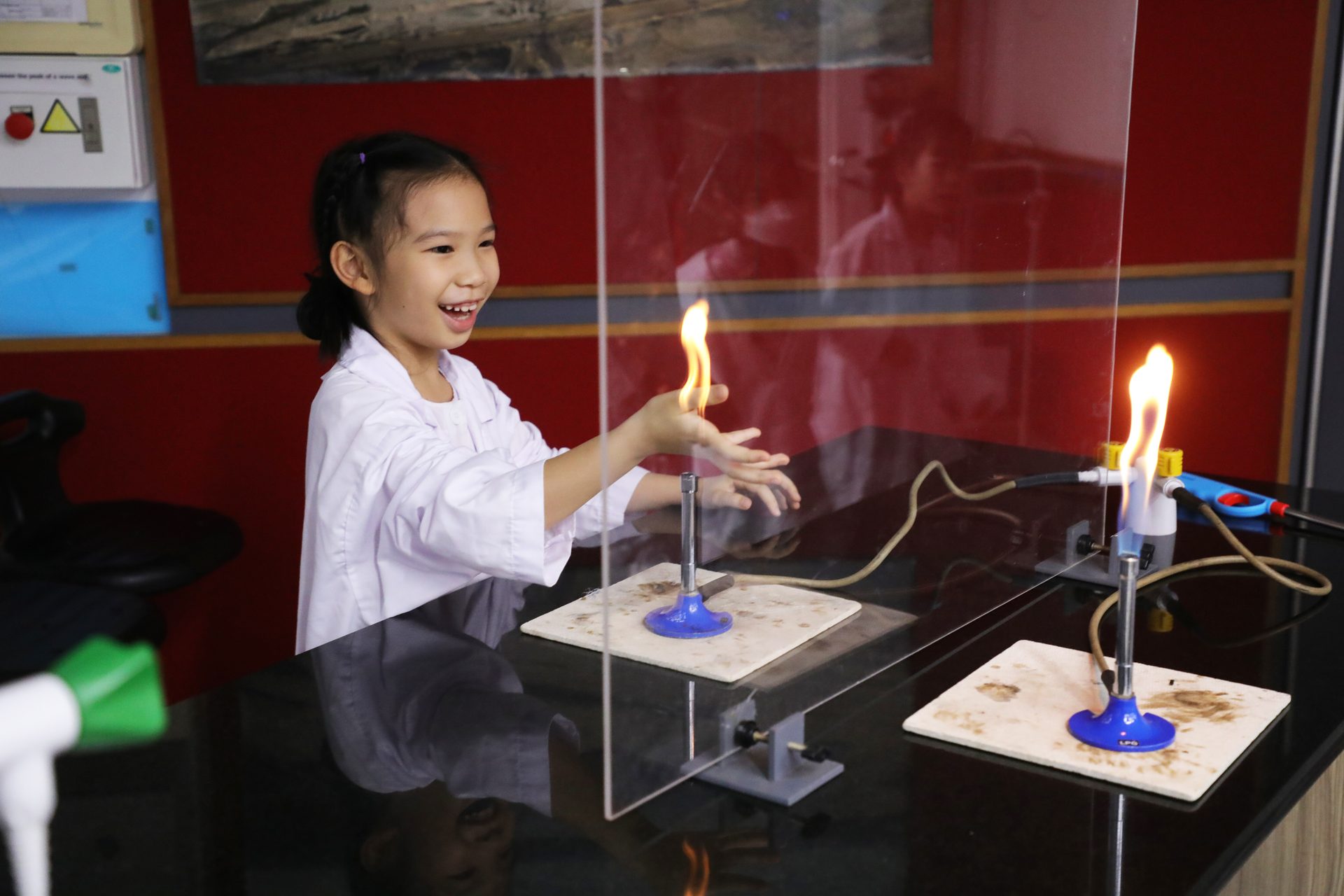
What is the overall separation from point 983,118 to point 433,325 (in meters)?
0.74

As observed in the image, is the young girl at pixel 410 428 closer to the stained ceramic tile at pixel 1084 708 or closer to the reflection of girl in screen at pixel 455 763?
the reflection of girl in screen at pixel 455 763

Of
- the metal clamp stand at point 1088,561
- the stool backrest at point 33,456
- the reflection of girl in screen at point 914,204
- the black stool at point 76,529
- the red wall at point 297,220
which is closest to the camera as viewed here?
the reflection of girl in screen at point 914,204

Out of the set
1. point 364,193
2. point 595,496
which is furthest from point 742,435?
point 364,193

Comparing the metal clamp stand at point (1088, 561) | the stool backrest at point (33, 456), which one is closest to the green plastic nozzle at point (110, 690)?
the metal clamp stand at point (1088, 561)

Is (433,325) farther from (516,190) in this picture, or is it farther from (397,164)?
(516,190)

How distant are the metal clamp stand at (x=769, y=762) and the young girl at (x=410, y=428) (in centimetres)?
29

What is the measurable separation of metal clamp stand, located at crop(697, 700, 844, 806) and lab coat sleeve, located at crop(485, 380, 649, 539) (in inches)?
6.5

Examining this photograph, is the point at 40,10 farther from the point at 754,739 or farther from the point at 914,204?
the point at 754,739

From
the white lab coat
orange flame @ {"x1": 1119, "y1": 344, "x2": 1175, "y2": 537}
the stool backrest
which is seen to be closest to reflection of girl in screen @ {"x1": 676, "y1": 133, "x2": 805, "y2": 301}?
the white lab coat

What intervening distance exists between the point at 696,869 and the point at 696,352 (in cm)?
32

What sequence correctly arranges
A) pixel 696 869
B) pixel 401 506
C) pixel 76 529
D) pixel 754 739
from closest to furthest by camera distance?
pixel 696 869 → pixel 754 739 → pixel 401 506 → pixel 76 529

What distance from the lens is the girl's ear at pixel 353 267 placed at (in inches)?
59.4

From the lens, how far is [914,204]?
0.96 meters

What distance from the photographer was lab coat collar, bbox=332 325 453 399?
1.44m
